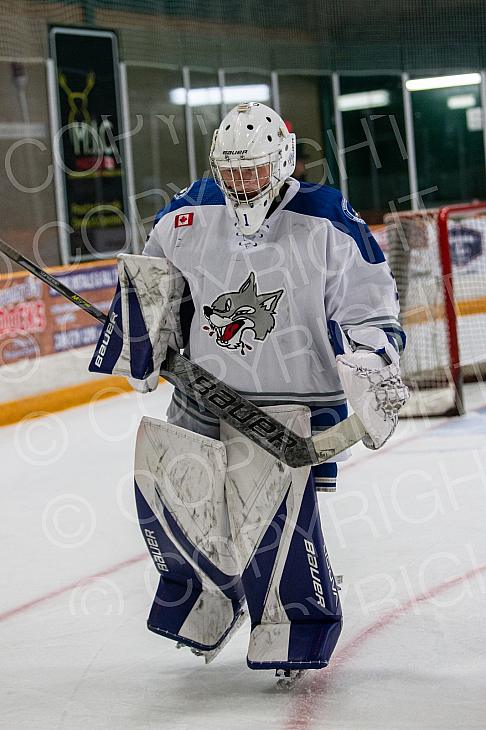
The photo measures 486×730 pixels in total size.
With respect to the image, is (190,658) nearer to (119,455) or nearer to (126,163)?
(119,455)

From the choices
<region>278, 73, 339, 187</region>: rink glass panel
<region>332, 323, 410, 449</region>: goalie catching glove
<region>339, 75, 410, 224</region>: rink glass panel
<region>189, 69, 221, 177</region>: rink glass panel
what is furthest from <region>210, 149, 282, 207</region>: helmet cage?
<region>339, 75, 410, 224</region>: rink glass panel

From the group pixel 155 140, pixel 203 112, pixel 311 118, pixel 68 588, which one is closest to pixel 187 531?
pixel 68 588

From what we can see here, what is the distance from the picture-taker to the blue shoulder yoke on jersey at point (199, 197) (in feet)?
7.50

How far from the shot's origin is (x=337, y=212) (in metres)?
2.20

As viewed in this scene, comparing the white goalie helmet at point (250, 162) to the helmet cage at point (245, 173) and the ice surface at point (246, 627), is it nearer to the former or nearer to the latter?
the helmet cage at point (245, 173)

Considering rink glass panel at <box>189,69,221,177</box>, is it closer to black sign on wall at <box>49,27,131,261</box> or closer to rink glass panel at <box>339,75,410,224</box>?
black sign on wall at <box>49,27,131,261</box>

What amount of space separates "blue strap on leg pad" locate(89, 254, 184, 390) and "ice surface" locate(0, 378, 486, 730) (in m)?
0.63

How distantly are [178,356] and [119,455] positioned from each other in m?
2.59

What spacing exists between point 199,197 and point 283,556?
72 centimetres

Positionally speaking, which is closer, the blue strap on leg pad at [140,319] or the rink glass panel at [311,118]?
the blue strap on leg pad at [140,319]

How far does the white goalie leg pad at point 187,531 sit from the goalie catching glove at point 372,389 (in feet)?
0.98

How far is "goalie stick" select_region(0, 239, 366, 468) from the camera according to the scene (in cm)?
216

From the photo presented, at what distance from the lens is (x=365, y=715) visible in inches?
84.0

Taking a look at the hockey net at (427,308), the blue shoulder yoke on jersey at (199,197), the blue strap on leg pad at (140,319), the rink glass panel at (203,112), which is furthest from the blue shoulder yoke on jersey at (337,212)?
the rink glass panel at (203,112)
